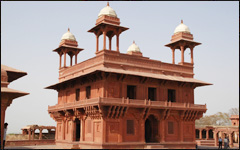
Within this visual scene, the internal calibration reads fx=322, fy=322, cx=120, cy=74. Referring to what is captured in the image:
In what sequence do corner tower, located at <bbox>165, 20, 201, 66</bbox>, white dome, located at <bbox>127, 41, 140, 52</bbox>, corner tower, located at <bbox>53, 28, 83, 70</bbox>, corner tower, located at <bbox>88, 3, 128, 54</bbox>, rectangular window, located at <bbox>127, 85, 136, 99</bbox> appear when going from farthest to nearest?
white dome, located at <bbox>127, 41, 140, 52</bbox>, corner tower, located at <bbox>53, 28, 83, 70</bbox>, corner tower, located at <bbox>165, 20, 201, 66</bbox>, rectangular window, located at <bbox>127, 85, 136, 99</bbox>, corner tower, located at <bbox>88, 3, 128, 54</bbox>

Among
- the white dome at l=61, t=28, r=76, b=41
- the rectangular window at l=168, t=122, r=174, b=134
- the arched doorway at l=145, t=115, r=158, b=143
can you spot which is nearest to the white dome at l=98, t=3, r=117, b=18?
the white dome at l=61, t=28, r=76, b=41

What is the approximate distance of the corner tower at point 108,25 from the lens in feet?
98.2

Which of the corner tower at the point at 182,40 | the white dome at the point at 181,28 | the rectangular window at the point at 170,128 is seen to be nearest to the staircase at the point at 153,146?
the rectangular window at the point at 170,128

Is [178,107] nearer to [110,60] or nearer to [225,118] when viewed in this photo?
[110,60]

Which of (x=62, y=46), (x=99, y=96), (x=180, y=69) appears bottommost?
(x=99, y=96)

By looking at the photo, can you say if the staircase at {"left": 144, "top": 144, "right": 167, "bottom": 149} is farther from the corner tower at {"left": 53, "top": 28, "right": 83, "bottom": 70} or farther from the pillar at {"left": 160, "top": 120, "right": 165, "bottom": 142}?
the corner tower at {"left": 53, "top": 28, "right": 83, "bottom": 70}

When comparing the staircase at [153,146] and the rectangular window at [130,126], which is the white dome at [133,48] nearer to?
the rectangular window at [130,126]

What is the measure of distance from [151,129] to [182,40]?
10.1 meters

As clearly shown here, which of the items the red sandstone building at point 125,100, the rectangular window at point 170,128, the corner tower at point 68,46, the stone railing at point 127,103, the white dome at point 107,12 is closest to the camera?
the stone railing at point 127,103

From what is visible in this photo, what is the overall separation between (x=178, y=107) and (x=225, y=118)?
51588 millimetres

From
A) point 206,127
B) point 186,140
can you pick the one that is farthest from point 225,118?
point 186,140

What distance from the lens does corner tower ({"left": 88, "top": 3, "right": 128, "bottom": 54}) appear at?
29.9 metres

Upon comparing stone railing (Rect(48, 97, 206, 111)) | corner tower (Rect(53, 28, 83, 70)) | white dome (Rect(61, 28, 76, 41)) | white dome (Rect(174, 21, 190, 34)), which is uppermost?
white dome (Rect(174, 21, 190, 34))

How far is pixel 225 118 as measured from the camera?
7825 centimetres
